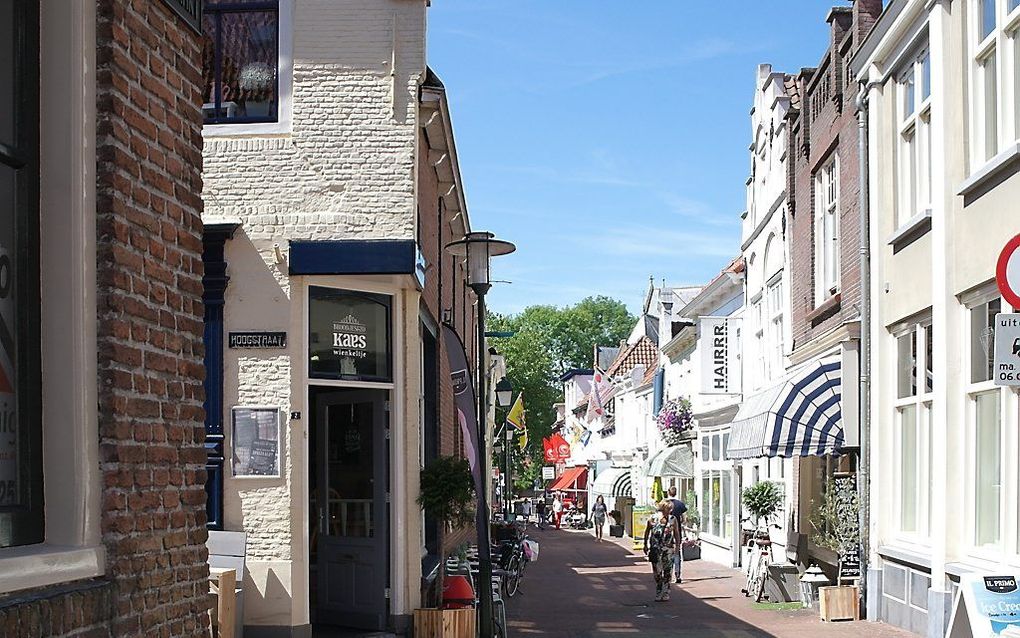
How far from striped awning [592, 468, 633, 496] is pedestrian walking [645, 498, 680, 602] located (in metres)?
27.7

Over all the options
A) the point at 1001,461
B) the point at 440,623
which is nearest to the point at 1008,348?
the point at 1001,461

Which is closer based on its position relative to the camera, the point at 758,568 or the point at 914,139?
the point at 914,139

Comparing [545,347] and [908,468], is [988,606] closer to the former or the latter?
[908,468]

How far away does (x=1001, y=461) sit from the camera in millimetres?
12055

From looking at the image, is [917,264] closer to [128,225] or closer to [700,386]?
[128,225]

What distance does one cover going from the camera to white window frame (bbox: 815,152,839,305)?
19773mm

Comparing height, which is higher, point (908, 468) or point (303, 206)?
point (303, 206)

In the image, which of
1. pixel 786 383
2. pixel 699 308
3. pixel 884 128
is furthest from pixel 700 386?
pixel 884 128

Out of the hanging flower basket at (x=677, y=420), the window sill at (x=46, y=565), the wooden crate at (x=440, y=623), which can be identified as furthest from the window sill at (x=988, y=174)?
the hanging flower basket at (x=677, y=420)

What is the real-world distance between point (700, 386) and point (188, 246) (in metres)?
26.2

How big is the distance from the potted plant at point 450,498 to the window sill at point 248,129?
394cm

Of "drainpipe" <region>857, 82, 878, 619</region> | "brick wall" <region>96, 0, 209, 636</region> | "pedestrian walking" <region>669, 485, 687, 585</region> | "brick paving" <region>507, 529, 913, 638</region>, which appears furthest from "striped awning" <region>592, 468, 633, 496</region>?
"brick wall" <region>96, 0, 209, 636</region>

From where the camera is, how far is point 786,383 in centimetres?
1939

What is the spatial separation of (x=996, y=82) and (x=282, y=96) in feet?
23.7
